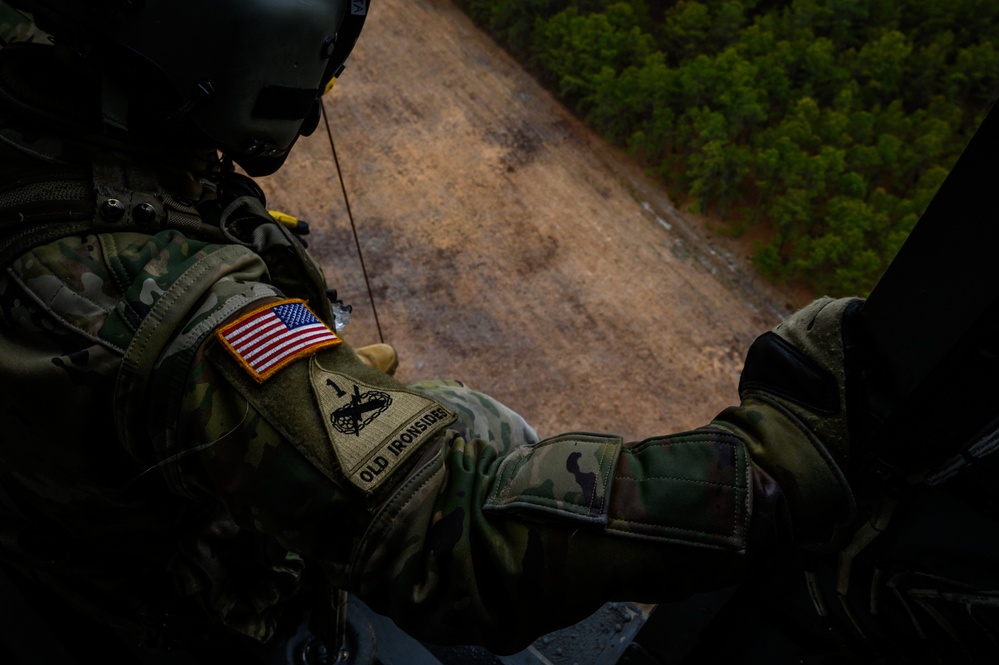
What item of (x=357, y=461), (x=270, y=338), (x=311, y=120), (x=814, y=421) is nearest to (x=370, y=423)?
(x=357, y=461)

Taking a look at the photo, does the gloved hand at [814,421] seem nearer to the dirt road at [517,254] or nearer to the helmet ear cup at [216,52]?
the helmet ear cup at [216,52]

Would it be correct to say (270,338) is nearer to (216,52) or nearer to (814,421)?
(216,52)

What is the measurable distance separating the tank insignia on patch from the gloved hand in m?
0.46

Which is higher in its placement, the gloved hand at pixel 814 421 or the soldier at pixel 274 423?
the gloved hand at pixel 814 421

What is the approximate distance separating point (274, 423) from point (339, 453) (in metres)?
0.11

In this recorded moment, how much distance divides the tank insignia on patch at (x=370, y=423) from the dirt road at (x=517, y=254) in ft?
13.4

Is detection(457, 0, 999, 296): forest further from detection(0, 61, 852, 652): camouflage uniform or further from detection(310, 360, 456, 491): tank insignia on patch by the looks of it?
detection(310, 360, 456, 491): tank insignia on patch

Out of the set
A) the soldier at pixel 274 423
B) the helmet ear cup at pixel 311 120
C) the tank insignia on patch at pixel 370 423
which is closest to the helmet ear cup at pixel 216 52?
the soldier at pixel 274 423

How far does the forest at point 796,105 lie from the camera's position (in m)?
6.21

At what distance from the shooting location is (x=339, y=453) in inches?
45.6

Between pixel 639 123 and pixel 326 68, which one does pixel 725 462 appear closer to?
pixel 326 68

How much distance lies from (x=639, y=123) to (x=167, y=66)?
21.5 ft

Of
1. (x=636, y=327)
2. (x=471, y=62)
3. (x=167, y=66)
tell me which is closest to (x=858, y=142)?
(x=636, y=327)

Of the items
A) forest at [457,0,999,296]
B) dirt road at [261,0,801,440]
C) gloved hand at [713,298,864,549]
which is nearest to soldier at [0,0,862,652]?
gloved hand at [713,298,864,549]
